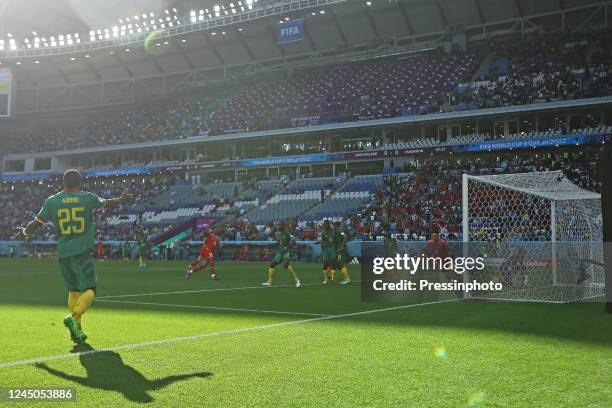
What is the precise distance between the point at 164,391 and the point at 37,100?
69.6 metres

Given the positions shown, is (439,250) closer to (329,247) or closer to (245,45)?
(329,247)

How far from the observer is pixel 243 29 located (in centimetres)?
5375

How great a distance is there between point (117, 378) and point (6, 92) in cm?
6116

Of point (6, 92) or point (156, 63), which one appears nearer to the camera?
point (6, 92)

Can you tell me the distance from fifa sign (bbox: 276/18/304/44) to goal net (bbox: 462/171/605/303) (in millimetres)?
34637

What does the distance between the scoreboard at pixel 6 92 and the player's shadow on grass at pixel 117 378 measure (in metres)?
58.9

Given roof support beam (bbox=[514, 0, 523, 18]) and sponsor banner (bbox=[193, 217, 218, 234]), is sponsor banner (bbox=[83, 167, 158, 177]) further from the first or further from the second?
roof support beam (bbox=[514, 0, 523, 18])

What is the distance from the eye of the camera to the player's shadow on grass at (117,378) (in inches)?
197

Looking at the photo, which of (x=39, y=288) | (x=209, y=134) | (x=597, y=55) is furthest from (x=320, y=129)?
(x=39, y=288)

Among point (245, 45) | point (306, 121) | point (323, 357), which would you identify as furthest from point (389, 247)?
point (245, 45)


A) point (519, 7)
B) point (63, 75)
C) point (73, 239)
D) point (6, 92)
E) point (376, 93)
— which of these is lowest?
point (73, 239)

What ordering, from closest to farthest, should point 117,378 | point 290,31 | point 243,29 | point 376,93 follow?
point 117,378, point 376,93, point 290,31, point 243,29

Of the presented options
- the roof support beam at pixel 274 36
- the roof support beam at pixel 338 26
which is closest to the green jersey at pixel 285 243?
the roof support beam at pixel 338 26

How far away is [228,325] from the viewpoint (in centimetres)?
926
